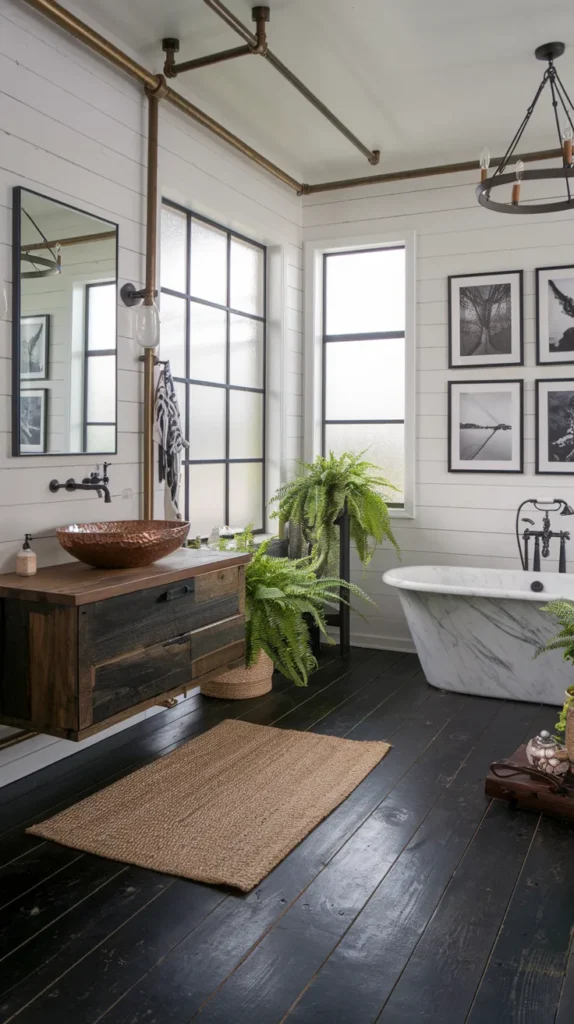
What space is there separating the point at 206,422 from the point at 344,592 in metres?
1.27

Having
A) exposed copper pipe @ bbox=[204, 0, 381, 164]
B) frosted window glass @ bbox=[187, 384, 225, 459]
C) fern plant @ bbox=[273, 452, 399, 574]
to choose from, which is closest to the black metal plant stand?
fern plant @ bbox=[273, 452, 399, 574]

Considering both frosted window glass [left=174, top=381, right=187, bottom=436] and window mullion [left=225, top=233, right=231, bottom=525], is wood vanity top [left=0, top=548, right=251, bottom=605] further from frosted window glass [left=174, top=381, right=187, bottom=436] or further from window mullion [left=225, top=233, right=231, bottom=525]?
window mullion [left=225, top=233, right=231, bottom=525]

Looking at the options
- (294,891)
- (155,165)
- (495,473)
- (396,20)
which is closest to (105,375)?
(155,165)

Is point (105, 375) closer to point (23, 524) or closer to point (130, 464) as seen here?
point (130, 464)

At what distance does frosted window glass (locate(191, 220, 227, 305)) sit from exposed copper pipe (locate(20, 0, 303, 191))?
437mm

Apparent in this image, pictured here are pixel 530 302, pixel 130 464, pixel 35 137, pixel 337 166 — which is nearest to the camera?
pixel 35 137

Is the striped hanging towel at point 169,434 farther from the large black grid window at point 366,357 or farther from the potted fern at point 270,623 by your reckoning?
the large black grid window at point 366,357

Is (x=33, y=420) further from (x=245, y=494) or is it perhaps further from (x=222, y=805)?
(x=245, y=494)

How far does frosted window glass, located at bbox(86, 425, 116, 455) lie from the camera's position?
3311mm

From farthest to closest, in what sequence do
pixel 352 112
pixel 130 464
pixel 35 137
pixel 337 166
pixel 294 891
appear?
pixel 337 166, pixel 352 112, pixel 130 464, pixel 35 137, pixel 294 891

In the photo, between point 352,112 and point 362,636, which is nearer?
point 352,112

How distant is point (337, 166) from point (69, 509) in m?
2.95

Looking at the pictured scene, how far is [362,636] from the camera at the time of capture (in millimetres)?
5117

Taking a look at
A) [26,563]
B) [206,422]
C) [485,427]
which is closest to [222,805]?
[26,563]
